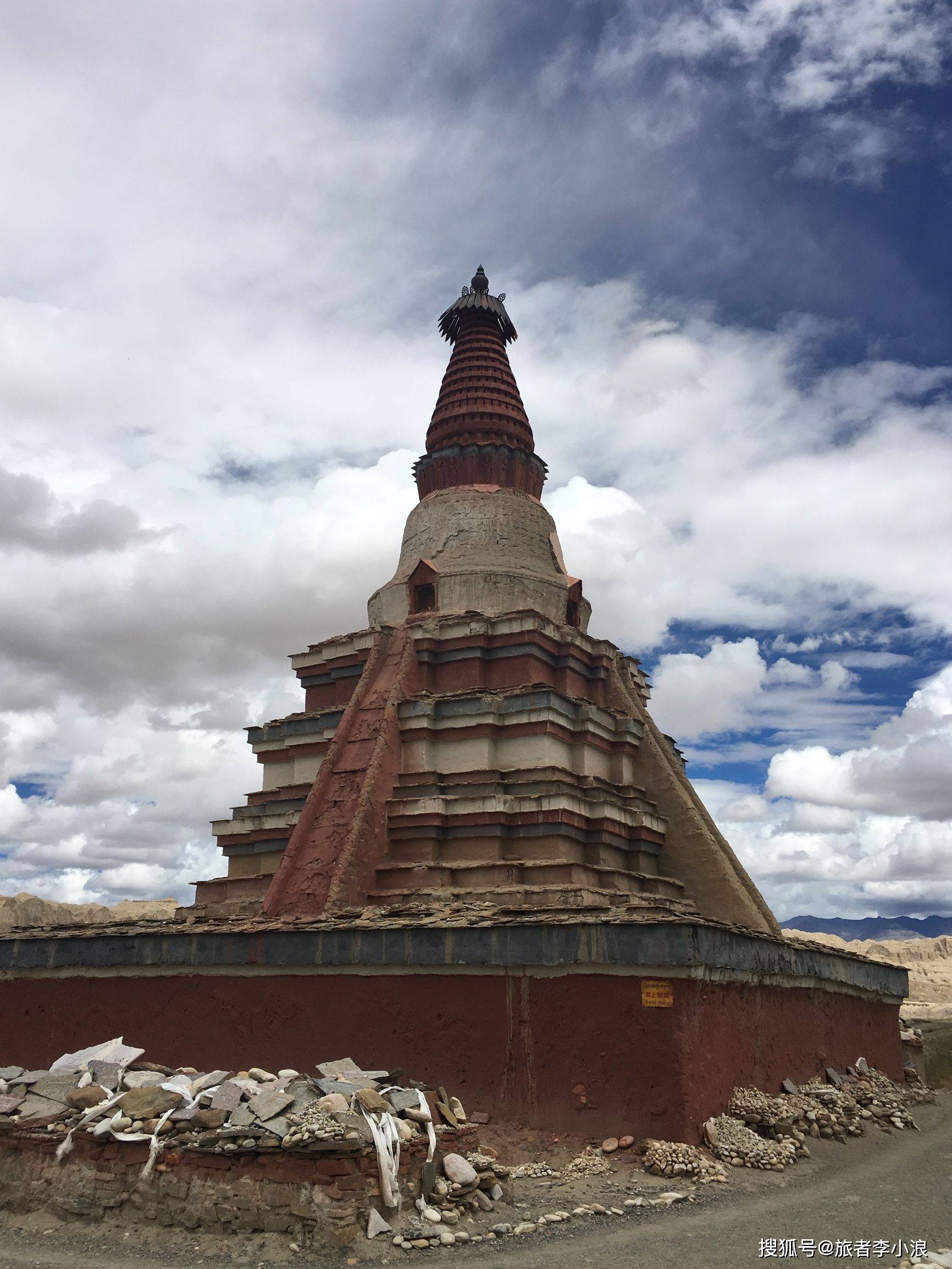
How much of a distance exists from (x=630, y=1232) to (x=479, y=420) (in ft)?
72.6

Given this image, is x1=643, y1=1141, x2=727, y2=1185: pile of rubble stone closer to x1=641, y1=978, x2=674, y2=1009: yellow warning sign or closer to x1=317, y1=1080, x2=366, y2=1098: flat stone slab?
x1=641, y1=978, x2=674, y2=1009: yellow warning sign

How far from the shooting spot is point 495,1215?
10.8 m

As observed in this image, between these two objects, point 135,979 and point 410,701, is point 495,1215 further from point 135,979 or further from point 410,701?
point 410,701

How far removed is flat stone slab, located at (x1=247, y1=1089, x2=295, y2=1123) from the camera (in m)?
10.6

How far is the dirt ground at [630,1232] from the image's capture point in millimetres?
9664

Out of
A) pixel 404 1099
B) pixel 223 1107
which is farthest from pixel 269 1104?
pixel 404 1099

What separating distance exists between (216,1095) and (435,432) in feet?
69.5

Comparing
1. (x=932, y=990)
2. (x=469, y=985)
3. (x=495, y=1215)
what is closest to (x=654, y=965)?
(x=469, y=985)

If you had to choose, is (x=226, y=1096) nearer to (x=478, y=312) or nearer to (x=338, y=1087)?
(x=338, y=1087)

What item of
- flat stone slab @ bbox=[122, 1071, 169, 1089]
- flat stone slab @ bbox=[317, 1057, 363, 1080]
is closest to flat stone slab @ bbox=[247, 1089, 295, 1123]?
flat stone slab @ bbox=[122, 1071, 169, 1089]

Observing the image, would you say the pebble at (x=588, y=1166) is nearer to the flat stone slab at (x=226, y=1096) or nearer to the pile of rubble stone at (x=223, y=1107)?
the pile of rubble stone at (x=223, y=1107)

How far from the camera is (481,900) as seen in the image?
18.5m

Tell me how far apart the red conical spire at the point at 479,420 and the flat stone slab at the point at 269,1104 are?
1959 cm

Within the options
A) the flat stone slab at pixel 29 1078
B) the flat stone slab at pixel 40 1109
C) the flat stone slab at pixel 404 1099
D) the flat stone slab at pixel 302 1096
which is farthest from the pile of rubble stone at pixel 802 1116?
the flat stone slab at pixel 29 1078
